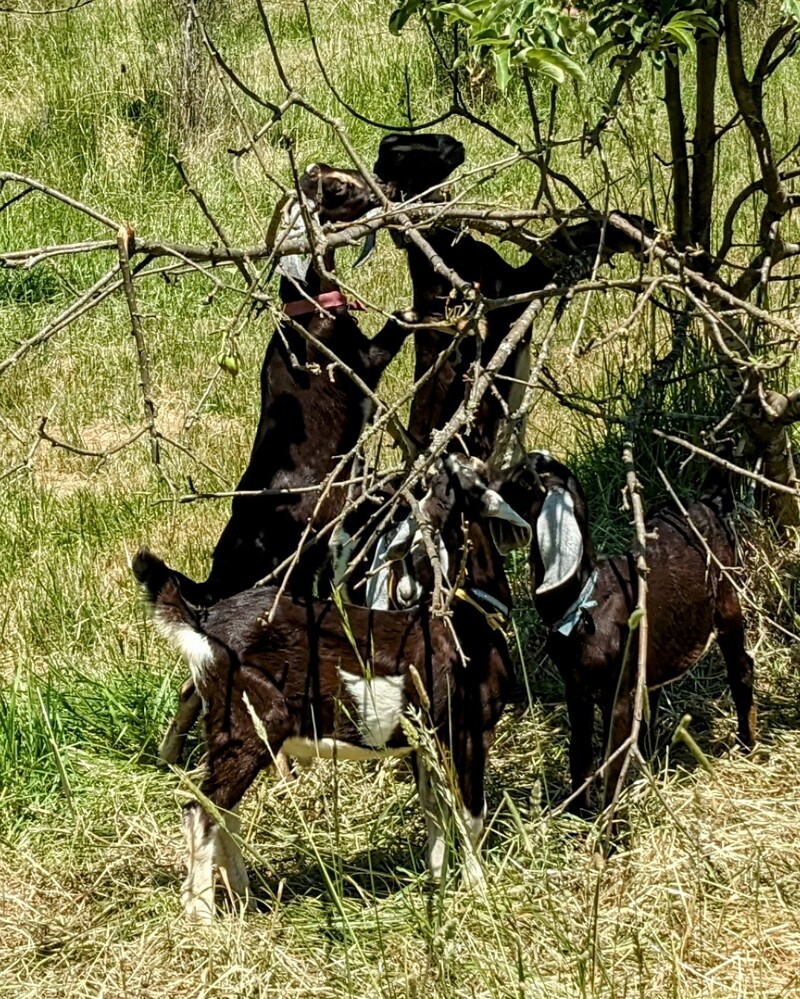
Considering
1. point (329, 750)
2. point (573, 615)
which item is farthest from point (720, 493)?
point (329, 750)

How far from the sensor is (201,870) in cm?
396

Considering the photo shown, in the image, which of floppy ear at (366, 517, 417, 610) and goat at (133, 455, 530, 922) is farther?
floppy ear at (366, 517, 417, 610)

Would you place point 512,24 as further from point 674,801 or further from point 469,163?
point 469,163

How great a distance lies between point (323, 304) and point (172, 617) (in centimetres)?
162

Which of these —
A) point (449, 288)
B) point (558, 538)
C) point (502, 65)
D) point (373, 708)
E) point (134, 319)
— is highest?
point (502, 65)

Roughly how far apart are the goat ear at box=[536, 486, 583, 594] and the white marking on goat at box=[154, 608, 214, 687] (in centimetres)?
98

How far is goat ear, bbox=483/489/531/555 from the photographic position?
430 centimetres

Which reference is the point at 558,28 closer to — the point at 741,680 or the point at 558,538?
the point at 558,538

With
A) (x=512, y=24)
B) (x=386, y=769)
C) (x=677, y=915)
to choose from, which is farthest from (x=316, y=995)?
(x=512, y=24)

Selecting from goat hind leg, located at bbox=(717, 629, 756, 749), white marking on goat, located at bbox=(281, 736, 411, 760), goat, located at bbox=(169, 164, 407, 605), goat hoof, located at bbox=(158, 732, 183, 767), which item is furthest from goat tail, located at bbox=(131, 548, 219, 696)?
goat hind leg, located at bbox=(717, 629, 756, 749)

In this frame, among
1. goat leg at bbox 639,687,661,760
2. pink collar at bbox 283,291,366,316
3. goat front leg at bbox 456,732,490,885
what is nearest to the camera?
goat front leg at bbox 456,732,490,885

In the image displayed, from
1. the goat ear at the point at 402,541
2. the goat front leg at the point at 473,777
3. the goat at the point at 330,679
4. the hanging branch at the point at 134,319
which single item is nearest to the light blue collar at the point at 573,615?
the goat at the point at 330,679

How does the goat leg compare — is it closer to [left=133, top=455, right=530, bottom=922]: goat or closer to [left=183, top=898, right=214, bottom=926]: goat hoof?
[left=133, top=455, right=530, bottom=922]: goat

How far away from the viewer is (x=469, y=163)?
378 inches
